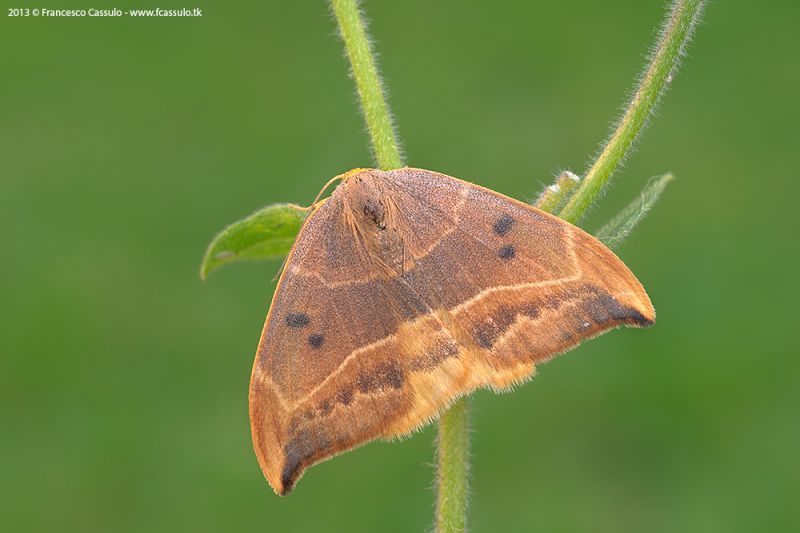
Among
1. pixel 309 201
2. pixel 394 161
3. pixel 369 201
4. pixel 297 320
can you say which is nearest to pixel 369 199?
pixel 369 201

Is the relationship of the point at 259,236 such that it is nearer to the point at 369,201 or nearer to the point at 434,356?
the point at 369,201

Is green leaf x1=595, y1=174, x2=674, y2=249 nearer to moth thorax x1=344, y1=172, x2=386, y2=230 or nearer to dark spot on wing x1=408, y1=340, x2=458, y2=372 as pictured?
dark spot on wing x1=408, y1=340, x2=458, y2=372

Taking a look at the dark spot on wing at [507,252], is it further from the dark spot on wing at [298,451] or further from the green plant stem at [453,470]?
the dark spot on wing at [298,451]

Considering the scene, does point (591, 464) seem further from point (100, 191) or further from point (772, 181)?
point (100, 191)

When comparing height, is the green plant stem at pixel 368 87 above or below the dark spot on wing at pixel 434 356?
above

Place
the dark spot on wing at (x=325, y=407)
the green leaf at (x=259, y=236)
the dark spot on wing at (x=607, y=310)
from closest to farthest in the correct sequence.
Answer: the dark spot on wing at (x=607, y=310) → the dark spot on wing at (x=325, y=407) → the green leaf at (x=259, y=236)

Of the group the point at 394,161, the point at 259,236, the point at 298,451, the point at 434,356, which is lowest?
the point at 298,451

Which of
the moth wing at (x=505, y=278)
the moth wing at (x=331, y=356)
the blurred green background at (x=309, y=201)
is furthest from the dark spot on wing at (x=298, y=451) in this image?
the blurred green background at (x=309, y=201)

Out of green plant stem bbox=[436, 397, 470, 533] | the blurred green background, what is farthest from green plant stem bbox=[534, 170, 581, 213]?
the blurred green background
